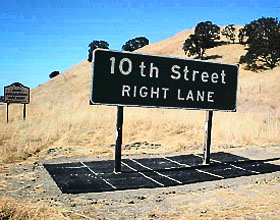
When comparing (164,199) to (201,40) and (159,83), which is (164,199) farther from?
(201,40)

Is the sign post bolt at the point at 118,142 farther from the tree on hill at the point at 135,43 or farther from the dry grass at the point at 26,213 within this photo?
the tree on hill at the point at 135,43

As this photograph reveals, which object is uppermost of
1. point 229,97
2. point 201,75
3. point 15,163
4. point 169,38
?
point 169,38

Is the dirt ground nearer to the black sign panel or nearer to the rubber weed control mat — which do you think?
the rubber weed control mat

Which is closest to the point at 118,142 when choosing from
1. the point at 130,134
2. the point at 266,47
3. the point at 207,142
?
the point at 207,142

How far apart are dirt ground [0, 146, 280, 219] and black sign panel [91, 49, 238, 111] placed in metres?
1.76

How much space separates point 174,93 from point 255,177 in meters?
2.21

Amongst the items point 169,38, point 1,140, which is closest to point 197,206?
point 1,140

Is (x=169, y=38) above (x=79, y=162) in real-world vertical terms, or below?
above

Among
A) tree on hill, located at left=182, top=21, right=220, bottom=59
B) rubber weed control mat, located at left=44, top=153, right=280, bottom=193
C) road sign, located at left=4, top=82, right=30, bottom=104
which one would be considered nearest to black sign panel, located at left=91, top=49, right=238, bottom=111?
rubber weed control mat, located at left=44, top=153, right=280, bottom=193

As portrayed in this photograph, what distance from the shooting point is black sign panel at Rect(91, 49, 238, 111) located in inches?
227

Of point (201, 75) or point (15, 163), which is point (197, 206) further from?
point (15, 163)

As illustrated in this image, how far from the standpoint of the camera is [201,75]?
6.69 meters

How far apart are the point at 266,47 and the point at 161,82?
32.3 metres

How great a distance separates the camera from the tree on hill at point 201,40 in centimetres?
4634
